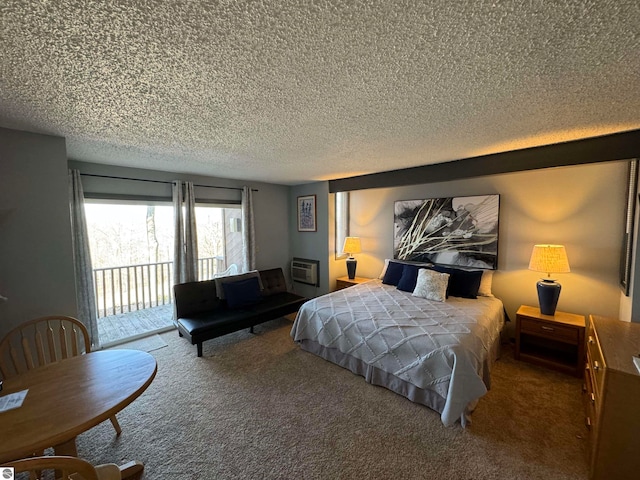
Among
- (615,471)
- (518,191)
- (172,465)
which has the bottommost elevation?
(172,465)

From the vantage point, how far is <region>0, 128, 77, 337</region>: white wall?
1.93 metres

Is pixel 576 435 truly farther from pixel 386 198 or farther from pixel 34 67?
pixel 34 67

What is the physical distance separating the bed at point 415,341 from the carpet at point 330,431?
6.4 inches

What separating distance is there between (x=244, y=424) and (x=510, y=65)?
2813 mm

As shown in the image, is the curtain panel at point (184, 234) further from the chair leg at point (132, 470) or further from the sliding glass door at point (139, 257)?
the chair leg at point (132, 470)

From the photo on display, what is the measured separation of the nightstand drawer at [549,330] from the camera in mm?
2500

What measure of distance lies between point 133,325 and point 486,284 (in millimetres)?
5077

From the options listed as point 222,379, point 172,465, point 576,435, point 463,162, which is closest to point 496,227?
point 463,162

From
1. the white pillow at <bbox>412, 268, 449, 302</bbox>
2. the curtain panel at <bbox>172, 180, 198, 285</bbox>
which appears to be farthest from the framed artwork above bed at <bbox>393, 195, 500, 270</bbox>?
the curtain panel at <bbox>172, 180, 198, 285</bbox>

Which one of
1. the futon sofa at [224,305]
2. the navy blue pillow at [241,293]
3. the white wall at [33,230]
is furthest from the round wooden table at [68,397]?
the navy blue pillow at [241,293]

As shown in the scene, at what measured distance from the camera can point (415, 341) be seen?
2195mm

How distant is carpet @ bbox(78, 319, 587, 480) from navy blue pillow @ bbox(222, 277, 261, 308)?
1.04 m

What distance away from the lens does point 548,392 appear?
7.54 feet

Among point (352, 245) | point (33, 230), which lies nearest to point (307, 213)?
point (352, 245)
